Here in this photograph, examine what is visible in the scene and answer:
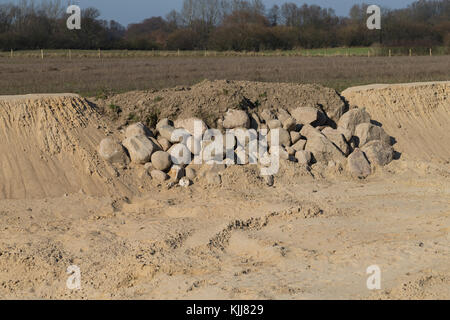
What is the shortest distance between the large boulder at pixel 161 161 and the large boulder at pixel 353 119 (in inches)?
162

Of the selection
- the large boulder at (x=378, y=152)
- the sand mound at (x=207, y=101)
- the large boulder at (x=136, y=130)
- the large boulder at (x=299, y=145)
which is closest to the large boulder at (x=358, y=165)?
the large boulder at (x=378, y=152)

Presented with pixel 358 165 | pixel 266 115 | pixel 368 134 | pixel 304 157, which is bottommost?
pixel 358 165

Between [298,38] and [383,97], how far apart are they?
48589mm

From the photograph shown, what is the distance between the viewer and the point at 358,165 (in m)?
11.4

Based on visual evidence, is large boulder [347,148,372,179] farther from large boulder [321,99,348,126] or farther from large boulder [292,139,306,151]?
large boulder [321,99,348,126]

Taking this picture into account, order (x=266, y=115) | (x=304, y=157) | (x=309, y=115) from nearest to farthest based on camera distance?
(x=304, y=157) → (x=266, y=115) → (x=309, y=115)

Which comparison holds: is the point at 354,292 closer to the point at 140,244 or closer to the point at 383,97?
the point at 140,244

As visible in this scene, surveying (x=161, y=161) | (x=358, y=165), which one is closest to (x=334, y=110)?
(x=358, y=165)

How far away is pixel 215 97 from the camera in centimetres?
1192

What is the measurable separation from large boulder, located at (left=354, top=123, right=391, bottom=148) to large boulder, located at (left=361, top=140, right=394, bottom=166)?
0.20 m

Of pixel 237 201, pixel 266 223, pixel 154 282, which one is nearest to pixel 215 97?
pixel 237 201

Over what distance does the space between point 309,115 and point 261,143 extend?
1.53 metres

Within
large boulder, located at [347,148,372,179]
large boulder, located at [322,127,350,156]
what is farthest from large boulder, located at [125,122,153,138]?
large boulder, located at [347,148,372,179]

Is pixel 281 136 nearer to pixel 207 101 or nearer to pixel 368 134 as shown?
pixel 207 101
